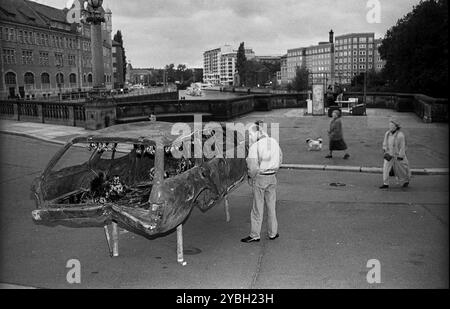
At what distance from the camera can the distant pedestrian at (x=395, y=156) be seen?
1112 centimetres

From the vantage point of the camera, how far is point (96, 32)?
22.5 meters

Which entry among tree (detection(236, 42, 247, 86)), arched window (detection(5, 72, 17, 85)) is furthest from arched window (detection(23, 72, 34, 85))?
tree (detection(236, 42, 247, 86))

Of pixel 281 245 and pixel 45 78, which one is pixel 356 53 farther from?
pixel 281 245

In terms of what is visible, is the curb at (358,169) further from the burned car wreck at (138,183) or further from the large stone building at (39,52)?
the large stone building at (39,52)

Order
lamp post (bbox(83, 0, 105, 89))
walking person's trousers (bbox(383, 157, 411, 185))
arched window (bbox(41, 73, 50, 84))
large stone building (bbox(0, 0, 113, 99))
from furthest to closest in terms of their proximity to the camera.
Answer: arched window (bbox(41, 73, 50, 84)), large stone building (bbox(0, 0, 113, 99)), lamp post (bbox(83, 0, 105, 89)), walking person's trousers (bbox(383, 157, 411, 185))

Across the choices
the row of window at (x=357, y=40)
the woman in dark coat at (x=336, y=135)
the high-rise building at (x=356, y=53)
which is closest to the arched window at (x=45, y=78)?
the woman in dark coat at (x=336, y=135)

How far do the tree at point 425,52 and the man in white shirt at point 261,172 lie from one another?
1756 inches

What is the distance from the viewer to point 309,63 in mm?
199125

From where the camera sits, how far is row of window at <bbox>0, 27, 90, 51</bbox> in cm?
8588

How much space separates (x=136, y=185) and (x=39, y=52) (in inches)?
3784

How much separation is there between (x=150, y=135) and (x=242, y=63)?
6991 inches

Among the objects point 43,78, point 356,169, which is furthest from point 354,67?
point 356,169

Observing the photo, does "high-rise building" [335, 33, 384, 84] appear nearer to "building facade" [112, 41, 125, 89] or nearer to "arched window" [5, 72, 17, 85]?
"building facade" [112, 41, 125, 89]
